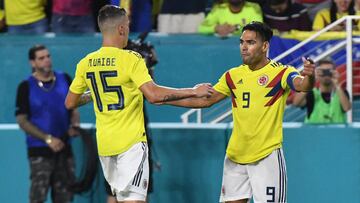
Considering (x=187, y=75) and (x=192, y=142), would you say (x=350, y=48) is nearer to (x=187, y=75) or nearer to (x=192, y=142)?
(x=192, y=142)

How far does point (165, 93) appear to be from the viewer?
9.39m

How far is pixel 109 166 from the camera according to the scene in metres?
9.67

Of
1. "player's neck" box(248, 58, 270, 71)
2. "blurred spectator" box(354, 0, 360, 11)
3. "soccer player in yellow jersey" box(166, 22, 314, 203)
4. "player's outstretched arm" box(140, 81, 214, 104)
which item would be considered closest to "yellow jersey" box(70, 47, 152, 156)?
"player's outstretched arm" box(140, 81, 214, 104)

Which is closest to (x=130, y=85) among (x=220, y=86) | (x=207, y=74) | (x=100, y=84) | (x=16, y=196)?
(x=100, y=84)

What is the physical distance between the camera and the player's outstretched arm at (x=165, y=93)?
9.27 meters

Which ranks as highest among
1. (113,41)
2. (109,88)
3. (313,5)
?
(313,5)

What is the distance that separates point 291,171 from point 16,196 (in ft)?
9.24

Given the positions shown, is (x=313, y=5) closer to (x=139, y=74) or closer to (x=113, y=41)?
(x=113, y=41)

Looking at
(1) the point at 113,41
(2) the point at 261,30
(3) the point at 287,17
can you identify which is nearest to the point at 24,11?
(3) the point at 287,17

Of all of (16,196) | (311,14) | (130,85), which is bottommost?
(16,196)

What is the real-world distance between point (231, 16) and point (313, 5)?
1.21 metres

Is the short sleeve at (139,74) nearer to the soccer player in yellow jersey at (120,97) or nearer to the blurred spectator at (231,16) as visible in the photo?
the soccer player in yellow jersey at (120,97)

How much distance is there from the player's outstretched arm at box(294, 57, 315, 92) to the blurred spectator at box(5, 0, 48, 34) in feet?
19.2

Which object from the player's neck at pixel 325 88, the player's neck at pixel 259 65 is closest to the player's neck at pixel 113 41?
the player's neck at pixel 259 65
